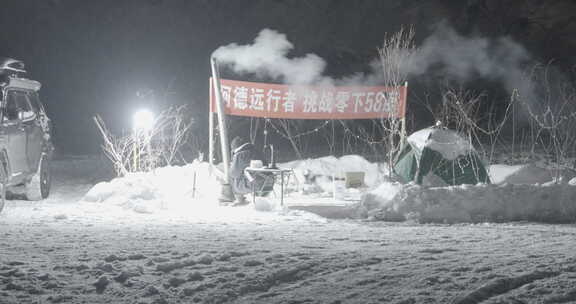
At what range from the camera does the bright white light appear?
547 inches

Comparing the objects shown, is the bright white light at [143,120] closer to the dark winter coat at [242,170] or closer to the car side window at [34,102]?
the car side window at [34,102]

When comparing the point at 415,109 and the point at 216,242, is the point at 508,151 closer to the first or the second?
the point at 415,109

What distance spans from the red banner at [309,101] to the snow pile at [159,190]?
1622 mm

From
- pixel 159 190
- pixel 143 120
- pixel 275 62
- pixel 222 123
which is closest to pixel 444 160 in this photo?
pixel 222 123

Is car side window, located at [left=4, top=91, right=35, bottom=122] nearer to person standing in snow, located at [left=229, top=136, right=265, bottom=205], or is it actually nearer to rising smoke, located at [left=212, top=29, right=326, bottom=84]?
person standing in snow, located at [left=229, top=136, right=265, bottom=205]

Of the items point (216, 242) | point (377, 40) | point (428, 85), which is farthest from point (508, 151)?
point (216, 242)

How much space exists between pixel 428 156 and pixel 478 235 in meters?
5.00

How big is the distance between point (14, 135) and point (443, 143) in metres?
8.06

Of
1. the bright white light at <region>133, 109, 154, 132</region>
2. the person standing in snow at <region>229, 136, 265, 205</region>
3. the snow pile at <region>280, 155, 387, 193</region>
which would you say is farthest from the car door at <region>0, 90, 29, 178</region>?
→ the snow pile at <region>280, 155, 387, 193</region>

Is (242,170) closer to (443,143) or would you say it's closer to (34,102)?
(34,102)

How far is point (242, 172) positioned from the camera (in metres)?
11.9

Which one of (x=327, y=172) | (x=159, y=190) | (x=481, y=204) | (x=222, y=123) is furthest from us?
(x=327, y=172)

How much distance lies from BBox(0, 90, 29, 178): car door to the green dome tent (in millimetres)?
7448

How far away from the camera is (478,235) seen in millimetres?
8109
